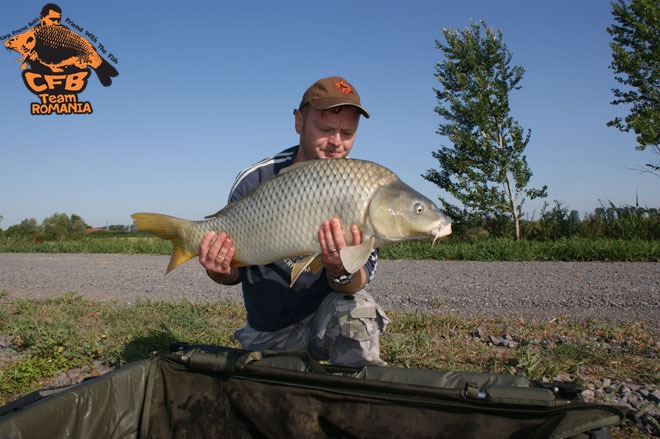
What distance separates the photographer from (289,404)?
2.26 meters

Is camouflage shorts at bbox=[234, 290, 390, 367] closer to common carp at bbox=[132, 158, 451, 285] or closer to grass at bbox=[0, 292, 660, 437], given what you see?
Result: grass at bbox=[0, 292, 660, 437]

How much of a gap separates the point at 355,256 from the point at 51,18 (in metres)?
7.58

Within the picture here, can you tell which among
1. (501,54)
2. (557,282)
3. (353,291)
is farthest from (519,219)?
(353,291)

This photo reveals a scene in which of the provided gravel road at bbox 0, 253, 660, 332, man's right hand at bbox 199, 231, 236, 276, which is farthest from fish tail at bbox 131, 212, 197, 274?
gravel road at bbox 0, 253, 660, 332

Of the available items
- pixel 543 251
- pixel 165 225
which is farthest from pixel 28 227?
pixel 165 225

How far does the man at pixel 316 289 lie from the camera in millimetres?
2727

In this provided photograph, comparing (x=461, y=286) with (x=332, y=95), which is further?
(x=461, y=286)

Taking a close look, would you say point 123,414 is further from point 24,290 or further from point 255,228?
point 24,290

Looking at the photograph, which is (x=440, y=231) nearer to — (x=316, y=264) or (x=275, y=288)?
(x=316, y=264)

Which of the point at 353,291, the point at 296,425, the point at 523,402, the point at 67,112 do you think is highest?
the point at 67,112

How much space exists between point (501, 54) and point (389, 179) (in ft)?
45.8

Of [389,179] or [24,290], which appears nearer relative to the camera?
[389,179]

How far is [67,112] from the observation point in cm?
784

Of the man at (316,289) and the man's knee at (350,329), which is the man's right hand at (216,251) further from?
the man's knee at (350,329)
